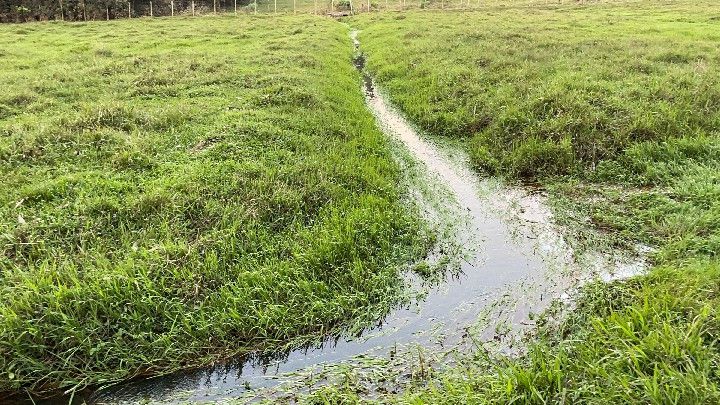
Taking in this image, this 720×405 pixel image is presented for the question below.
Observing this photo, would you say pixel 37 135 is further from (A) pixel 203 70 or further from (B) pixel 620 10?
(B) pixel 620 10

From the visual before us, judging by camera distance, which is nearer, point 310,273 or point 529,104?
point 310,273

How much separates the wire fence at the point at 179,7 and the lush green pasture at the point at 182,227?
25699 mm

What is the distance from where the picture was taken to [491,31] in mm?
21266

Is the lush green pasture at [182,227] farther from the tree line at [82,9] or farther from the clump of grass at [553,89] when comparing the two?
the tree line at [82,9]

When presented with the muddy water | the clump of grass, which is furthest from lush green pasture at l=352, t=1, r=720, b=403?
the muddy water

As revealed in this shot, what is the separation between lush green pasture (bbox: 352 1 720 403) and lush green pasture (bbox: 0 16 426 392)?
1.80 m

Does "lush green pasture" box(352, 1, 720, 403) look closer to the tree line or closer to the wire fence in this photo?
the wire fence

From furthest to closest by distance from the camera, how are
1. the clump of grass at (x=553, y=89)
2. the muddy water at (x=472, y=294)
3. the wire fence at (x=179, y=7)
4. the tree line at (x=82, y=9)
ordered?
the wire fence at (x=179, y=7), the tree line at (x=82, y=9), the clump of grass at (x=553, y=89), the muddy water at (x=472, y=294)

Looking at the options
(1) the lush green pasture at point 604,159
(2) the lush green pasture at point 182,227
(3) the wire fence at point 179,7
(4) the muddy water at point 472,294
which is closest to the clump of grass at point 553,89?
(1) the lush green pasture at point 604,159

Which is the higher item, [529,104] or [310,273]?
[529,104]

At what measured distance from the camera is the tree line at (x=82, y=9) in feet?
105

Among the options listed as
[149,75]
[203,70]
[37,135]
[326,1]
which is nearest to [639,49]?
[203,70]

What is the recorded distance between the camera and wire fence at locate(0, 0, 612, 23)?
32.7 meters

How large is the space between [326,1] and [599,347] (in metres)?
45.7
